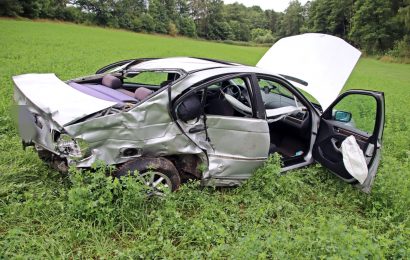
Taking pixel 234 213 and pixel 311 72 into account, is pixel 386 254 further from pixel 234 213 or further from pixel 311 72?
pixel 311 72

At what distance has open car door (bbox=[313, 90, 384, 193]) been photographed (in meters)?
3.93

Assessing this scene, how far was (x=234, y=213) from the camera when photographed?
3.71 meters

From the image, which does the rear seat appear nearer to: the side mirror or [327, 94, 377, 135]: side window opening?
the side mirror

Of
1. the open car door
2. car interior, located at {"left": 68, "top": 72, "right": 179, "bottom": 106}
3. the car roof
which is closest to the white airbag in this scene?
→ the open car door

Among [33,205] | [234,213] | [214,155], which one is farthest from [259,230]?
[33,205]

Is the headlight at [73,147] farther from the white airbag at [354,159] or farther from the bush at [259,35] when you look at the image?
the bush at [259,35]

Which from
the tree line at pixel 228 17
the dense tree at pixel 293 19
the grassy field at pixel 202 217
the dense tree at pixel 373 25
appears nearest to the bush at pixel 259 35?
the tree line at pixel 228 17

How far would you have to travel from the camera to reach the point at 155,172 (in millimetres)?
3475

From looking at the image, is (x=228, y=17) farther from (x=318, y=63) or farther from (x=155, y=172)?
(x=155, y=172)

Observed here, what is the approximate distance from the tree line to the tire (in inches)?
1510

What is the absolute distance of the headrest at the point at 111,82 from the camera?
4.37m

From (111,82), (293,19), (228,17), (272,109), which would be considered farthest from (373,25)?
(111,82)

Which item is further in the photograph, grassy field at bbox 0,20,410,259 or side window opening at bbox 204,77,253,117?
side window opening at bbox 204,77,253,117

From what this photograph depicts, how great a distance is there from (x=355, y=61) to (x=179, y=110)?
242cm
